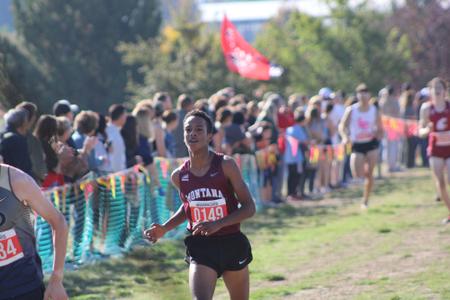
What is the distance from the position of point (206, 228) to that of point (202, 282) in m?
0.42

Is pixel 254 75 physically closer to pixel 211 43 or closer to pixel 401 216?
pixel 401 216

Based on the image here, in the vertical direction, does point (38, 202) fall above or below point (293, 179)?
above

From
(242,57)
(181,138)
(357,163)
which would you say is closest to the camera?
(181,138)

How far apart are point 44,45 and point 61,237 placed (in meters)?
35.7

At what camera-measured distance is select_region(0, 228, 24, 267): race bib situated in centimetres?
584

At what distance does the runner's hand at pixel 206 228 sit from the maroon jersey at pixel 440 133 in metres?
7.76

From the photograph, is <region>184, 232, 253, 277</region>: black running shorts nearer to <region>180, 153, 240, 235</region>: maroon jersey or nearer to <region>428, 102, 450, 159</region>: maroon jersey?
<region>180, 153, 240, 235</region>: maroon jersey

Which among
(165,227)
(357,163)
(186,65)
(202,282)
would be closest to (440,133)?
(357,163)

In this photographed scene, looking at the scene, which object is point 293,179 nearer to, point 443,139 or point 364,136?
point 364,136

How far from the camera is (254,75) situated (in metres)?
19.3

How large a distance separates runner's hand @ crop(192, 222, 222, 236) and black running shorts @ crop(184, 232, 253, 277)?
1.03 ft

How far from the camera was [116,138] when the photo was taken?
42.9 ft

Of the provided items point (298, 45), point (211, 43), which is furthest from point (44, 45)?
point (211, 43)

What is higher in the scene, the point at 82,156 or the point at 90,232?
the point at 82,156
